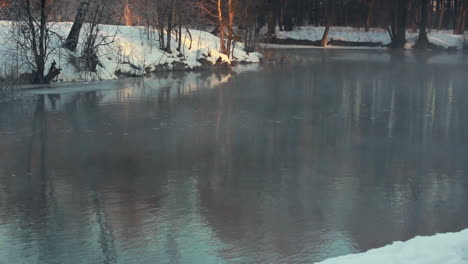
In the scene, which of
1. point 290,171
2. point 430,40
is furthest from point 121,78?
point 430,40

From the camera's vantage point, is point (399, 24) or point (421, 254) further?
point (399, 24)

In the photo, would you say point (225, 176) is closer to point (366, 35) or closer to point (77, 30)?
point (77, 30)

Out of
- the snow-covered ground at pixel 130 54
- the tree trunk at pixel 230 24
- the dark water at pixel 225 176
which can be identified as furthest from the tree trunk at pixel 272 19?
the dark water at pixel 225 176

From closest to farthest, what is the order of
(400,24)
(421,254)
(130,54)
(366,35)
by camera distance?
(421,254) < (130,54) < (400,24) < (366,35)

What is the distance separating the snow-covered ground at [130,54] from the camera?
86.2 feet

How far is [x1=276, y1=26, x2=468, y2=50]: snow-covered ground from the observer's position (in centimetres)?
5822

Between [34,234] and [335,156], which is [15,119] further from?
[34,234]

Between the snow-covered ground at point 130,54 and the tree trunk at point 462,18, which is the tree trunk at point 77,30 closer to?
the snow-covered ground at point 130,54

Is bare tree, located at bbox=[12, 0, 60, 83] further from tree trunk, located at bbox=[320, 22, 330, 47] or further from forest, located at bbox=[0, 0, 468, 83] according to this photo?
tree trunk, located at bbox=[320, 22, 330, 47]

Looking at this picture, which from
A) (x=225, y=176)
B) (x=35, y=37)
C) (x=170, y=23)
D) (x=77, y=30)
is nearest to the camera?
(x=225, y=176)

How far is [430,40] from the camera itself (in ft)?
193

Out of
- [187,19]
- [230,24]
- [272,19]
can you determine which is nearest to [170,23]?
[187,19]

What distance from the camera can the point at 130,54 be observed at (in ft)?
99.2

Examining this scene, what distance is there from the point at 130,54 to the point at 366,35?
125 feet
